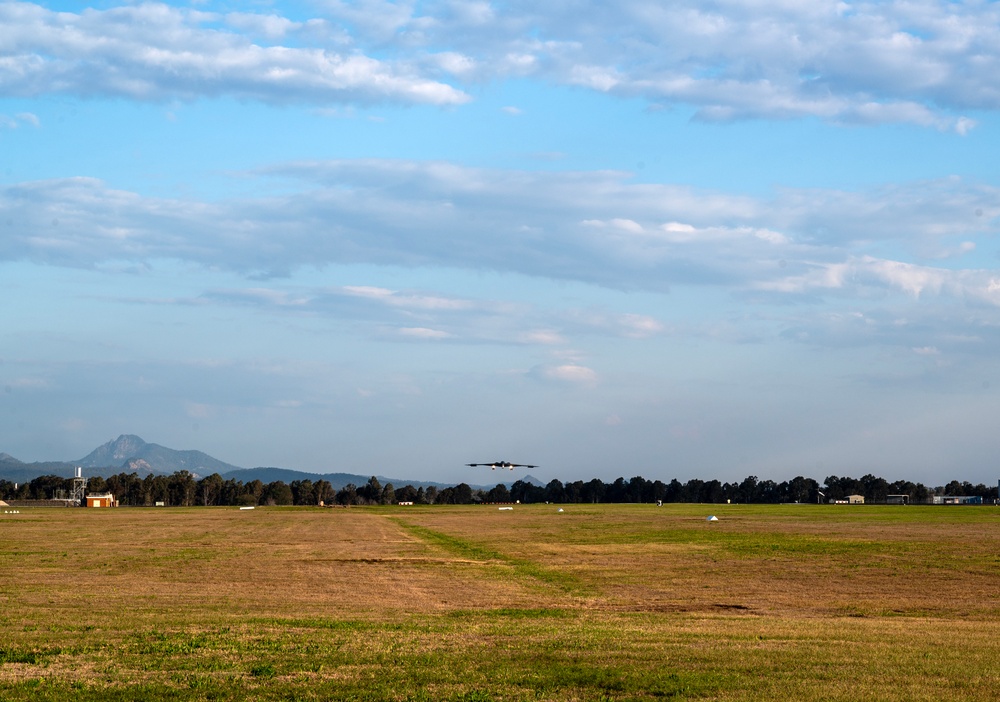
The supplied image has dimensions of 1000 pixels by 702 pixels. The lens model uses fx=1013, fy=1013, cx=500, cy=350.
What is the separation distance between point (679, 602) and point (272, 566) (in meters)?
19.0

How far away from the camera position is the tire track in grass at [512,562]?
35750 millimetres

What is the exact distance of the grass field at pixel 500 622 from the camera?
1583 centimetres

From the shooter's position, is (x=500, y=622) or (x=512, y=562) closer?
(x=500, y=622)

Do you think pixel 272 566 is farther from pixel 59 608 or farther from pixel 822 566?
pixel 822 566

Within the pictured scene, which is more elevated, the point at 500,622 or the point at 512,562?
the point at 500,622

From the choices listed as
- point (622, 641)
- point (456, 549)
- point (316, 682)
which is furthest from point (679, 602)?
point (456, 549)

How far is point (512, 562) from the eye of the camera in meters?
46.9

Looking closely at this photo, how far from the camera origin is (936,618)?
2712 centimetres

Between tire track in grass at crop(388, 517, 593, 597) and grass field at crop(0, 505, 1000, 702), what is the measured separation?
27 centimetres

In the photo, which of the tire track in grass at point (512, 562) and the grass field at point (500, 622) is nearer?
the grass field at point (500, 622)

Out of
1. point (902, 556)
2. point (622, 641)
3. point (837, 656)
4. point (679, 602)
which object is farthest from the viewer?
point (902, 556)

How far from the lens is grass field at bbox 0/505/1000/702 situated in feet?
51.9

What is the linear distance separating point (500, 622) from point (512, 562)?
22.8 meters

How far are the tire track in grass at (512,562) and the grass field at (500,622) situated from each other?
0.27 metres
